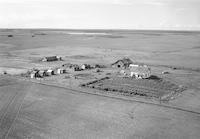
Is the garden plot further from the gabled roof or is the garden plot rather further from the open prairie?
the gabled roof

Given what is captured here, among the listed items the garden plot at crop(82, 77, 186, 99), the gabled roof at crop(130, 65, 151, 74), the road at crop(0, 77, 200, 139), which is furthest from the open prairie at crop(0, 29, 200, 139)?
the gabled roof at crop(130, 65, 151, 74)

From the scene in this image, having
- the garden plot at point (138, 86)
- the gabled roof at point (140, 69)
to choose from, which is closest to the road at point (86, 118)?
the garden plot at point (138, 86)

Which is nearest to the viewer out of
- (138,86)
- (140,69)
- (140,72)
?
(138,86)

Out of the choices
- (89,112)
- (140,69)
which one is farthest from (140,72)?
(89,112)

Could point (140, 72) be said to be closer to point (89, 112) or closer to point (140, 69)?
point (140, 69)

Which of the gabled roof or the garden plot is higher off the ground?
the gabled roof

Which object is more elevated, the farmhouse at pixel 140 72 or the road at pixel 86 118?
the farmhouse at pixel 140 72

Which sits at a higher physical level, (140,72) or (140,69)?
(140,69)

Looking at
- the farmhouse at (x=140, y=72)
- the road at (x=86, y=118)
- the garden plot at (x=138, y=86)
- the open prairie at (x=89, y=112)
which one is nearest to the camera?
the road at (x=86, y=118)

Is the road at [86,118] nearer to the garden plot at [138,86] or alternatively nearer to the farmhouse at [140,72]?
the garden plot at [138,86]

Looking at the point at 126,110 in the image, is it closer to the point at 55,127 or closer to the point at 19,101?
the point at 55,127
